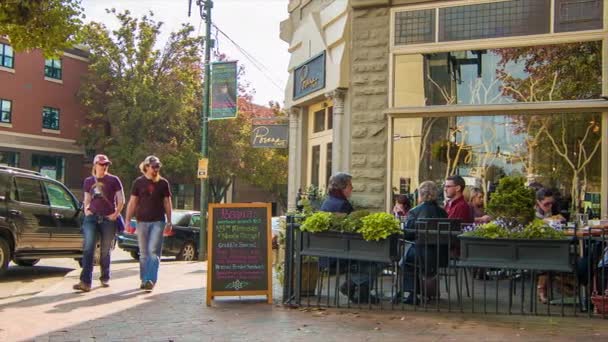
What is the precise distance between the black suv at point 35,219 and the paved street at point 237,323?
3.08 m

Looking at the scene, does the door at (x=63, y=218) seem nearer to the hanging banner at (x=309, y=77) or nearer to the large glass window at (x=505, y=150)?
the hanging banner at (x=309, y=77)

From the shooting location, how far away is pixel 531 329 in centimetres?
579

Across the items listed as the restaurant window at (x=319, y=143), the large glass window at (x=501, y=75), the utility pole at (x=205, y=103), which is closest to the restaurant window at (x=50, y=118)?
the utility pole at (x=205, y=103)

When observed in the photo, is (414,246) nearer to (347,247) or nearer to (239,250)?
(347,247)

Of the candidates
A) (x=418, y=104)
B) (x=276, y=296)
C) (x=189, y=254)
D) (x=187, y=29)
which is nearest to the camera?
(x=276, y=296)

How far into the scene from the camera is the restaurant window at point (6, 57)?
32.5 m

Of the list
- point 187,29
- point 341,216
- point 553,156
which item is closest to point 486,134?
point 553,156

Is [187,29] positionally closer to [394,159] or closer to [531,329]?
[394,159]

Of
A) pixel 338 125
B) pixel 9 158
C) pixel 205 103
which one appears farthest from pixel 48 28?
pixel 9 158

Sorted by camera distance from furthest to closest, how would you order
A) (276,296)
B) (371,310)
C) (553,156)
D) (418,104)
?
(418,104) → (553,156) → (276,296) → (371,310)

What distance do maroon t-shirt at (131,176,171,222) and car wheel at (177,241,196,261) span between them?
9482mm

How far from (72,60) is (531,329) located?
3432cm

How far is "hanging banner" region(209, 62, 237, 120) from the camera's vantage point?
55.0 ft

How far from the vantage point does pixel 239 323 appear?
6234mm
